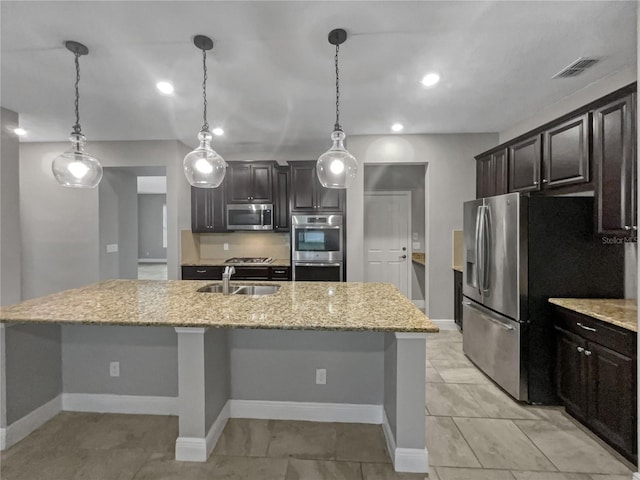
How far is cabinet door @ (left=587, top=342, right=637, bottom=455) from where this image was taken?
1878 mm

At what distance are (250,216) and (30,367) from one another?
3072mm

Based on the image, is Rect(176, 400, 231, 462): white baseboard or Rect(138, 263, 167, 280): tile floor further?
Rect(138, 263, 167, 280): tile floor

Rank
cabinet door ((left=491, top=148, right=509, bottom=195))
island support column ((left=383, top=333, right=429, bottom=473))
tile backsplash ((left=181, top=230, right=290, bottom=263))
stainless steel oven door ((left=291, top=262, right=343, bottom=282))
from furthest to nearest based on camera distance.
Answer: tile backsplash ((left=181, top=230, right=290, bottom=263)), stainless steel oven door ((left=291, top=262, right=343, bottom=282)), cabinet door ((left=491, top=148, right=509, bottom=195)), island support column ((left=383, top=333, right=429, bottom=473))

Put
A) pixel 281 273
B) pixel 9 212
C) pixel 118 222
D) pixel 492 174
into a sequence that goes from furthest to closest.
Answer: pixel 118 222 < pixel 281 273 < pixel 492 174 < pixel 9 212

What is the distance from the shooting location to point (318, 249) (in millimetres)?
4469

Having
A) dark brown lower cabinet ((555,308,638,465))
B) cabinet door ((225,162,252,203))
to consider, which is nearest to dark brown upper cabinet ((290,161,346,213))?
cabinet door ((225,162,252,203))

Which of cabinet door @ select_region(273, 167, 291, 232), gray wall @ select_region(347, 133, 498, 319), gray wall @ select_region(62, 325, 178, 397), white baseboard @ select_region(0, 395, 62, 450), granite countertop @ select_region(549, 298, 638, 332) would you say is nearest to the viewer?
granite countertop @ select_region(549, 298, 638, 332)

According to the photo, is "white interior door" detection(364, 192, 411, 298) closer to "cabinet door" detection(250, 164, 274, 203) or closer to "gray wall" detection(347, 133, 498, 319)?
→ "gray wall" detection(347, 133, 498, 319)

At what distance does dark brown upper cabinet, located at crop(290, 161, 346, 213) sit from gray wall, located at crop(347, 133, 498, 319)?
294 millimetres

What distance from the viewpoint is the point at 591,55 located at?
7.75 ft

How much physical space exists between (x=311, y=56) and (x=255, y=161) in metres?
2.60

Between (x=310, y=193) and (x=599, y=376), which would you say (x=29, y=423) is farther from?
(x=599, y=376)

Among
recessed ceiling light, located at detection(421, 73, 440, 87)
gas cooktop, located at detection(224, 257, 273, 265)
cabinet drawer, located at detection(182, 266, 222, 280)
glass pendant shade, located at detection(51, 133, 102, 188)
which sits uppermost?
recessed ceiling light, located at detection(421, 73, 440, 87)

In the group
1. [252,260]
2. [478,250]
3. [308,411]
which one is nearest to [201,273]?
[252,260]
